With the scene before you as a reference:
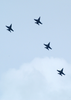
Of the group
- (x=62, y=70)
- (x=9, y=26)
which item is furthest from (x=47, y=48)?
(x=9, y=26)

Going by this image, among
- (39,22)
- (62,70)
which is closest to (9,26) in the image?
(39,22)

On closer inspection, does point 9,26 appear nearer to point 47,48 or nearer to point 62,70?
point 47,48

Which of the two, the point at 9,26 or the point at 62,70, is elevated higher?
the point at 9,26

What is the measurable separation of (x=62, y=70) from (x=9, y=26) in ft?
153

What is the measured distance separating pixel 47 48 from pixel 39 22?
721 inches

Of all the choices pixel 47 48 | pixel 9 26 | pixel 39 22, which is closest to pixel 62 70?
pixel 47 48

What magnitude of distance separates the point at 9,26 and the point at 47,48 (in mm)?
29549

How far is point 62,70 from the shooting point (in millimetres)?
158625

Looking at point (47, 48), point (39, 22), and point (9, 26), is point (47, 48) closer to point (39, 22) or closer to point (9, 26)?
point (39, 22)

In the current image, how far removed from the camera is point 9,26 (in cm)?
15662

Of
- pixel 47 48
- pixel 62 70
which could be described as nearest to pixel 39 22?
pixel 47 48

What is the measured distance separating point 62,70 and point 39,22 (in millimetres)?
35998

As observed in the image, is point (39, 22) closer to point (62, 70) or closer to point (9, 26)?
point (9, 26)

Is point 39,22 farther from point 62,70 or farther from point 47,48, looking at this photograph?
point 62,70
